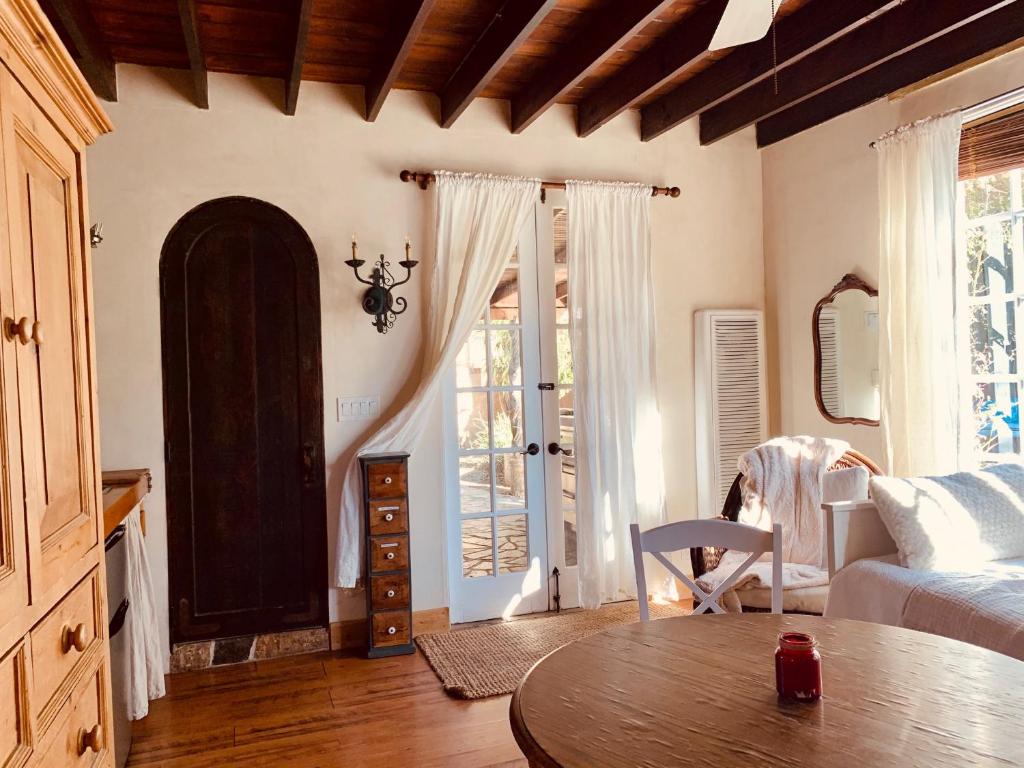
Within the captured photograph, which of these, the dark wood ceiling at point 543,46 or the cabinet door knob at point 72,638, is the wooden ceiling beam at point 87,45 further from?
the cabinet door knob at point 72,638

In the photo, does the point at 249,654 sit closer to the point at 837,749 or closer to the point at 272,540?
the point at 272,540

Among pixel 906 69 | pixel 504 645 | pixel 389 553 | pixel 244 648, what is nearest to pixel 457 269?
pixel 389 553

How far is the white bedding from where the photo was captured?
2213 millimetres

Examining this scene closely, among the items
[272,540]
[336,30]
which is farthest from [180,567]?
[336,30]

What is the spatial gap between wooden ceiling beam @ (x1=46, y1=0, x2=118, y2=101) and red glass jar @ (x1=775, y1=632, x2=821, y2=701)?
2946 mm

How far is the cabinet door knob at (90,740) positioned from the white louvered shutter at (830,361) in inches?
143

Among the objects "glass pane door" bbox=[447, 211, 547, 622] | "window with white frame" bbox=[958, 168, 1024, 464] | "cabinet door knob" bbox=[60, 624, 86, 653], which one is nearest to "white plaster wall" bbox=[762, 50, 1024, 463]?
"window with white frame" bbox=[958, 168, 1024, 464]

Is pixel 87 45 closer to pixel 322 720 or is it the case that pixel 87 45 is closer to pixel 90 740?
pixel 90 740

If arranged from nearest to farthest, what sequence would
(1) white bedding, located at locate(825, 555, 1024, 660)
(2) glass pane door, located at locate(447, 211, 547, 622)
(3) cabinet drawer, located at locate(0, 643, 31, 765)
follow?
(3) cabinet drawer, located at locate(0, 643, 31, 765) → (1) white bedding, located at locate(825, 555, 1024, 660) → (2) glass pane door, located at locate(447, 211, 547, 622)

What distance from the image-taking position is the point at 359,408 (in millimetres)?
3859

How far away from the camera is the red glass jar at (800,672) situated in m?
1.36

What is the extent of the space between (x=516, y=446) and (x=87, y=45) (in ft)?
8.68

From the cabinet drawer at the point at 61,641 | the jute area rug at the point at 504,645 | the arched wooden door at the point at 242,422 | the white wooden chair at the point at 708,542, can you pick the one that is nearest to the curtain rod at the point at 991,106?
the white wooden chair at the point at 708,542

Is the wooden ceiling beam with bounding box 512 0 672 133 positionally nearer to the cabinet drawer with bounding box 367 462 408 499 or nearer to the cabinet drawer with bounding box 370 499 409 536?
the cabinet drawer with bounding box 367 462 408 499
